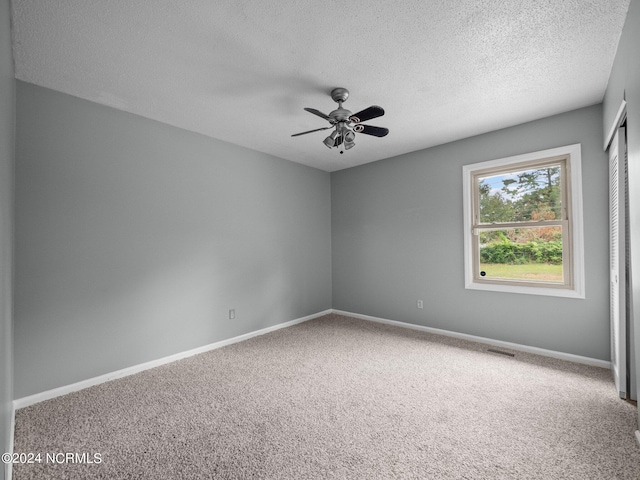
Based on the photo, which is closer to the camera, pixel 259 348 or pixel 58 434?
pixel 58 434

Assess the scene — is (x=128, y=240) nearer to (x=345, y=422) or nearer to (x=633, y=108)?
(x=345, y=422)

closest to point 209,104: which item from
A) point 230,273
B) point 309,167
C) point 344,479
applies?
point 230,273

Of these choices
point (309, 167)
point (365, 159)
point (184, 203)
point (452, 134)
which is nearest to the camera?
point (184, 203)

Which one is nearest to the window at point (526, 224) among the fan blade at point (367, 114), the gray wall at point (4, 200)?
the fan blade at point (367, 114)

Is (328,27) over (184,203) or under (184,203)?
over

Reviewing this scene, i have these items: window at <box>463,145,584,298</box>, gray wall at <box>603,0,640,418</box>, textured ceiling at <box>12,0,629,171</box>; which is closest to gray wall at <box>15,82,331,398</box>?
textured ceiling at <box>12,0,629,171</box>

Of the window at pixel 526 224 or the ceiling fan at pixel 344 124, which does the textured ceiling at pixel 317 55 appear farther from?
the window at pixel 526 224

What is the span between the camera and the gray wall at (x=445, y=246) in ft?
9.77

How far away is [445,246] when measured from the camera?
13.1 feet

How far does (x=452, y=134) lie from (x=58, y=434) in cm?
459

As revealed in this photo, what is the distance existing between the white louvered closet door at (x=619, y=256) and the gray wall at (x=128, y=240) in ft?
11.9

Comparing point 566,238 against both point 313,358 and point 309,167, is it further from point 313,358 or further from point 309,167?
point 309,167

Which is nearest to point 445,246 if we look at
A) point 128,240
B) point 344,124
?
point 344,124

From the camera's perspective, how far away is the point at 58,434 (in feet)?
6.48
